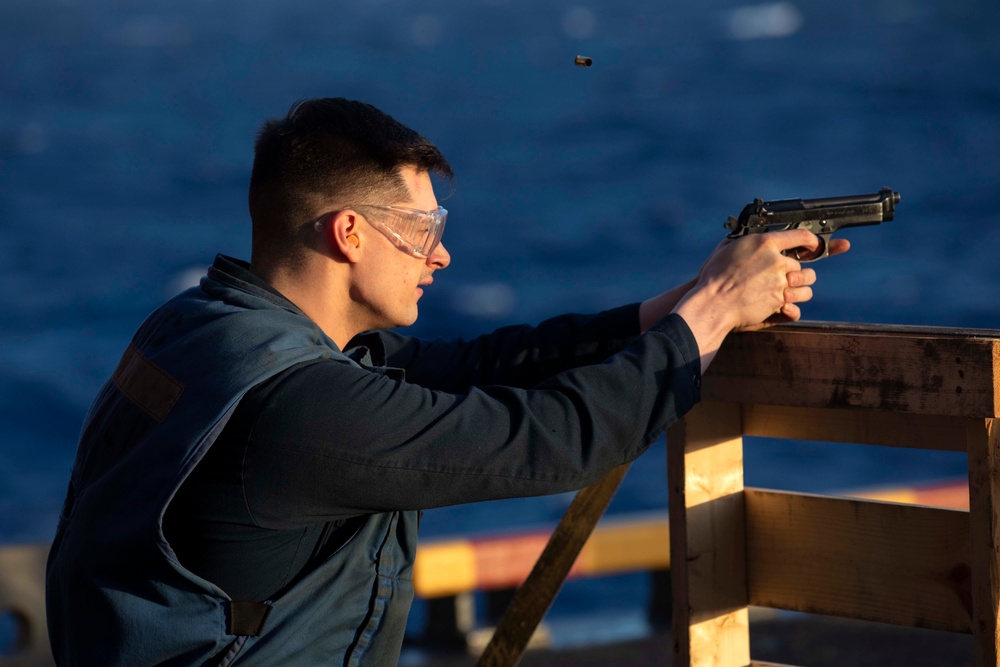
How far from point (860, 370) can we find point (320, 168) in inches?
40.9

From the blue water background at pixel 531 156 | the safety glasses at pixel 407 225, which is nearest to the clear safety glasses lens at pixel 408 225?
the safety glasses at pixel 407 225

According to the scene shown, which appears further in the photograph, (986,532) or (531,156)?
(531,156)

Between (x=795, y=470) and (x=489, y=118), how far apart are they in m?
13.8

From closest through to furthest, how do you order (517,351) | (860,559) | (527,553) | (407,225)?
1. (860,559)
2. (407,225)
3. (517,351)
4. (527,553)

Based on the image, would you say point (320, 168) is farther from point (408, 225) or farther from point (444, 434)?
point (444, 434)

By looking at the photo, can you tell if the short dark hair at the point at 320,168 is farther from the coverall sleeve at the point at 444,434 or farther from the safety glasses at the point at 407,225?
the coverall sleeve at the point at 444,434

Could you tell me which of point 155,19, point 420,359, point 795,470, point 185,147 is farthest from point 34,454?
point 155,19

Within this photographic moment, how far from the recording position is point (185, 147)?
84.5 feet

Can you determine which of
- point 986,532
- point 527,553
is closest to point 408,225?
point 986,532

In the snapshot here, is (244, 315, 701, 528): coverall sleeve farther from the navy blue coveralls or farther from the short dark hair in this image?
the short dark hair

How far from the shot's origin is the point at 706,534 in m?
2.32

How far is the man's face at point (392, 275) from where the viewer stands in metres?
2.26

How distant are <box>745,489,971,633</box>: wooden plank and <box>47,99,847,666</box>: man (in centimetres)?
39

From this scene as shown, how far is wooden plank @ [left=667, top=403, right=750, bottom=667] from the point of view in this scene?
2311 millimetres
